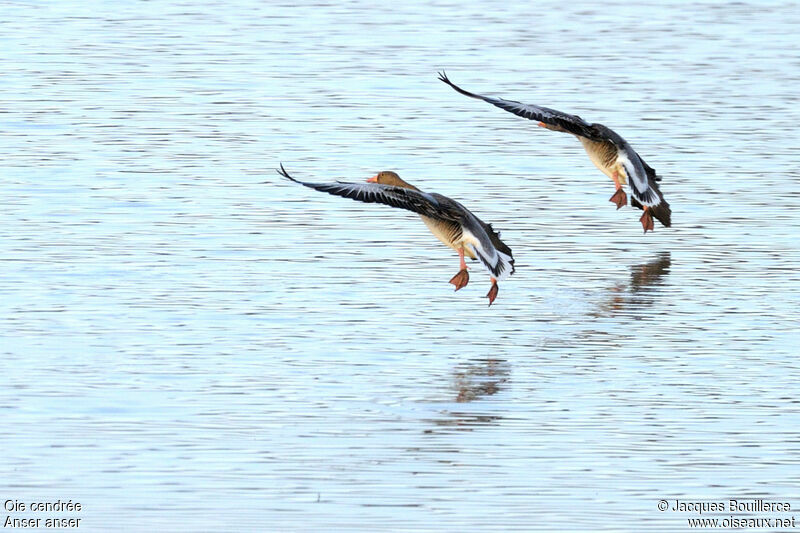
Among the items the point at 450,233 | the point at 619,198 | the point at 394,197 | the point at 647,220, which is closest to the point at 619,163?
the point at 619,198

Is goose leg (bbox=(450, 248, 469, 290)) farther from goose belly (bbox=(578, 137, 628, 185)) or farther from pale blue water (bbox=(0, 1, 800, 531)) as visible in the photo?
goose belly (bbox=(578, 137, 628, 185))

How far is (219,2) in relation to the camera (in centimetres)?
2820

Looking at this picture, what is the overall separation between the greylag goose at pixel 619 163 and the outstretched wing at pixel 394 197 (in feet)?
6.06

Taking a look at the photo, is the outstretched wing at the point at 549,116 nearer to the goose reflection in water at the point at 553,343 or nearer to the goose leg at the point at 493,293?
the goose reflection in water at the point at 553,343

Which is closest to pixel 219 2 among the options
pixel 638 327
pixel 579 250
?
pixel 579 250

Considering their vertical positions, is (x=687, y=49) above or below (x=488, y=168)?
below

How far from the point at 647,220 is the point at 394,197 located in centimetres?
284

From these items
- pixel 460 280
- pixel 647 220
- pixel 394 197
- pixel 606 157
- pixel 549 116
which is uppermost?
pixel 394 197

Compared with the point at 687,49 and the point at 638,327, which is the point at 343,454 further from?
the point at 687,49

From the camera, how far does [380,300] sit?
11312mm

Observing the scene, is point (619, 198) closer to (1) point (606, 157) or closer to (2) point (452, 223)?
(1) point (606, 157)

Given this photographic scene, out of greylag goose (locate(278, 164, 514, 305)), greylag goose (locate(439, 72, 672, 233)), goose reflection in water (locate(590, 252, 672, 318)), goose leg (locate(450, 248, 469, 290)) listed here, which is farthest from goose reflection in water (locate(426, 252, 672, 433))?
goose leg (locate(450, 248, 469, 290))

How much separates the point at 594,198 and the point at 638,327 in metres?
3.95

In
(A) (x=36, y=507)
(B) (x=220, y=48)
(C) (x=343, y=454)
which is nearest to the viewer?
(A) (x=36, y=507)
